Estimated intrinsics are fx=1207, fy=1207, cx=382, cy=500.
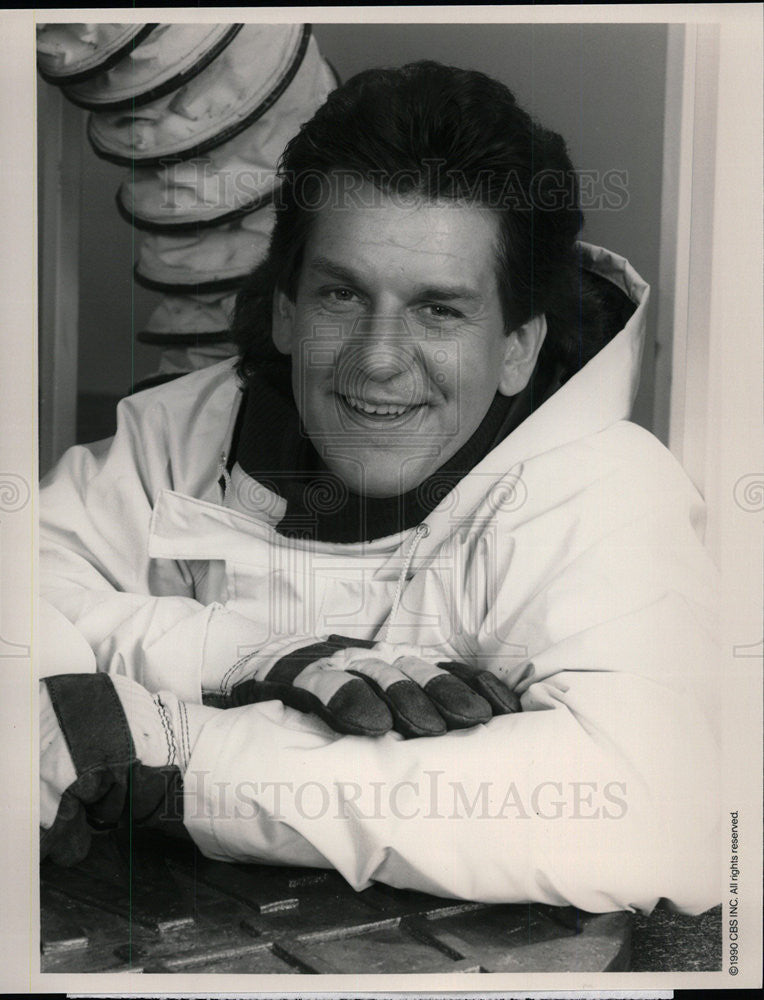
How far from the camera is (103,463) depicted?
6.25ft

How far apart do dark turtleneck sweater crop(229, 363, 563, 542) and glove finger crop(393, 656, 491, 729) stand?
239mm

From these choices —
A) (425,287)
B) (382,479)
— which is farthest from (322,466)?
(425,287)

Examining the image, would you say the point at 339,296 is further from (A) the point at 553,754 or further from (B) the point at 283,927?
(B) the point at 283,927

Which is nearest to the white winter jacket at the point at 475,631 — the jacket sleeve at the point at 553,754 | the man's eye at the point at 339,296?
the jacket sleeve at the point at 553,754

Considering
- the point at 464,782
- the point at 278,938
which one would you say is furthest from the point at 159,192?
the point at 278,938

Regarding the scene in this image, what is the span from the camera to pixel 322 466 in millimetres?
1866

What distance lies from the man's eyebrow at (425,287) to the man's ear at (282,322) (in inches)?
3.1

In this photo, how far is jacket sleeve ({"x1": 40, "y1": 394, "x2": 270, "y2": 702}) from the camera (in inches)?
72.1

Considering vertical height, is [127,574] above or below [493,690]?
Result: above

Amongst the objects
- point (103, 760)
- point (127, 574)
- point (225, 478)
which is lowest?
point (103, 760)

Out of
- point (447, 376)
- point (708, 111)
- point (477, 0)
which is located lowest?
point (447, 376)

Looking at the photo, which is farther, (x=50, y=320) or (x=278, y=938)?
(x=50, y=320)

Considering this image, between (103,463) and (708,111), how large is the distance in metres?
1.09

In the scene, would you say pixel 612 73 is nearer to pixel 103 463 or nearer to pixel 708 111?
pixel 708 111
